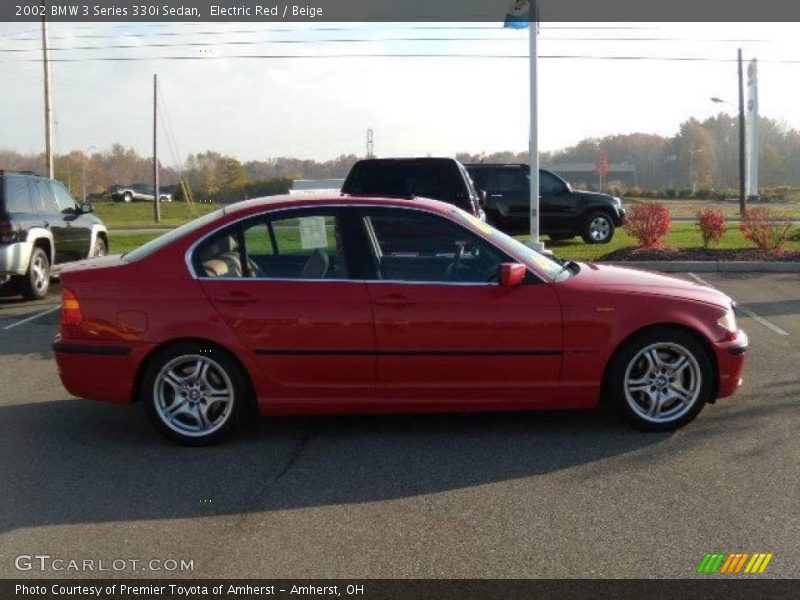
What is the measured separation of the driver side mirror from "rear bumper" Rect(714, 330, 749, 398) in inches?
55.0

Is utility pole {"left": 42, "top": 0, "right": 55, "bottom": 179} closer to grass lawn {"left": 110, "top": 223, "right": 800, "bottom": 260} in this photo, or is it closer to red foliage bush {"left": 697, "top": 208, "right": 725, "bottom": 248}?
grass lawn {"left": 110, "top": 223, "right": 800, "bottom": 260}

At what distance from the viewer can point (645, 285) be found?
18.8 feet

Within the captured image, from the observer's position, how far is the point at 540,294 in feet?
18.1

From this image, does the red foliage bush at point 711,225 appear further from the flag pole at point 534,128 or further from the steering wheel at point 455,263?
the steering wheel at point 455,263

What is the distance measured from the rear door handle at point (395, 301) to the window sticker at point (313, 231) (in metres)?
0.58

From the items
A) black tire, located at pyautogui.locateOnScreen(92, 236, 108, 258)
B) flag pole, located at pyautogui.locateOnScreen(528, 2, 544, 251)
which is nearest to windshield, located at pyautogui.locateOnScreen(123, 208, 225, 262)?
black tire, located at pyautogui.locateOnScreen(92, 236, 108, 258)

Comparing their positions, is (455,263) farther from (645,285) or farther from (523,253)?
(645,285)

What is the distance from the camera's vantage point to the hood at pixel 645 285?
5.63m

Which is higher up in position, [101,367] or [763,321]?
[101,367]

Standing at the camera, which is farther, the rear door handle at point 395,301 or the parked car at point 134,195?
the parked car at point 134,195

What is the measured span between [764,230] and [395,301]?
1167 centimetres
